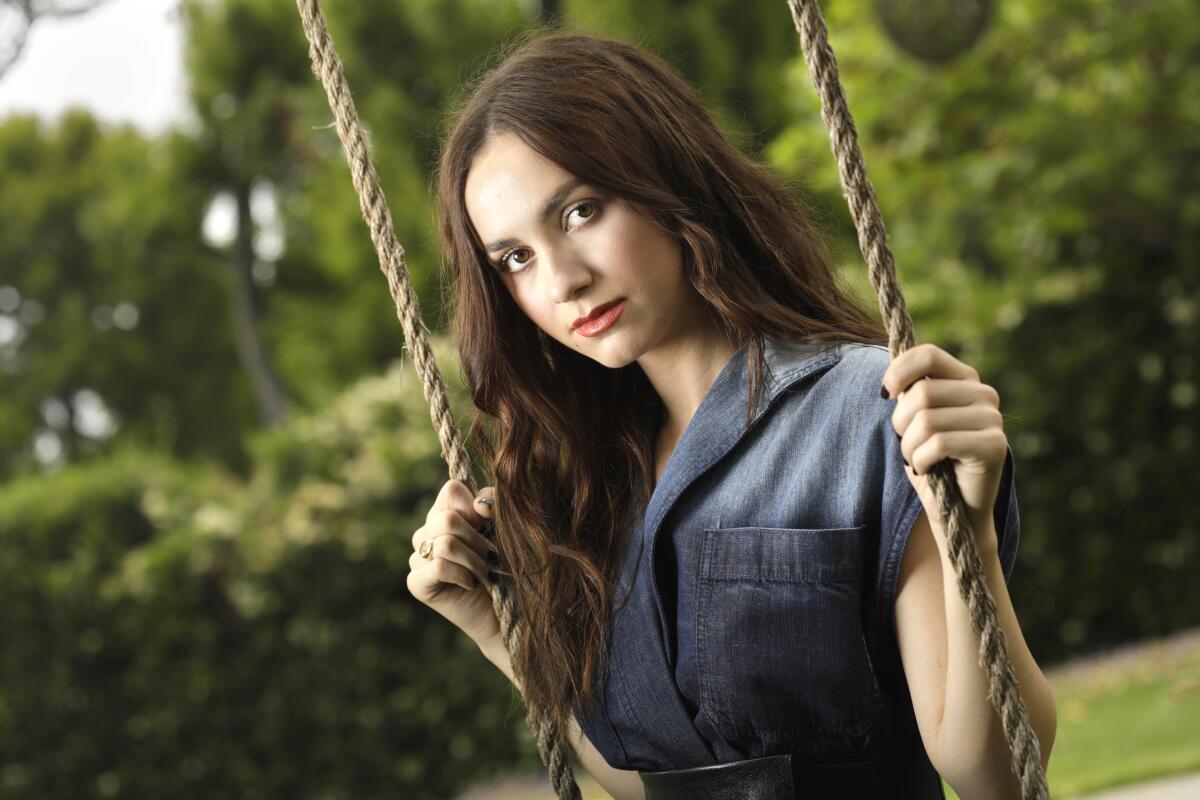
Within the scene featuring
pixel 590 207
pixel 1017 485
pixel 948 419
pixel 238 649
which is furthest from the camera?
pixel 1017 485

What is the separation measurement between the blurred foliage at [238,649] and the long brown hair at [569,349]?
413 centimetres

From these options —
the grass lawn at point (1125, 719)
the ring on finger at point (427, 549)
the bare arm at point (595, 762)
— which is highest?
the ring on finger at point (427, 549)

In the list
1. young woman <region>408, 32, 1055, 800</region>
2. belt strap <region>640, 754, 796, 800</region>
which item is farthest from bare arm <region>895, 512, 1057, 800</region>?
belt strap <region>640, 754, 796, 800</region>

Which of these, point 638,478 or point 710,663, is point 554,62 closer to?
point 638,478

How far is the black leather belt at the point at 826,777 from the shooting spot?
5.06 feet

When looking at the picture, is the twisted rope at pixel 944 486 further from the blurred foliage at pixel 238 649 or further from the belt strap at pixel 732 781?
the blurred foliage at pixel 238 649

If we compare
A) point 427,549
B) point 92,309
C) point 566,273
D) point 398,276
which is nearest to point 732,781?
point 427,549

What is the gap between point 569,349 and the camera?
1914 mm

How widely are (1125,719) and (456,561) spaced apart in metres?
4.69

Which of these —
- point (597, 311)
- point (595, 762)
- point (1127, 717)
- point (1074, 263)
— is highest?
point (597, 311)

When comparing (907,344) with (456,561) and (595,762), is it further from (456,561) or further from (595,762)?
(595,762)

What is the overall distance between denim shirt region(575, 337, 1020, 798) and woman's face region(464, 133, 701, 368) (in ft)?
0.46

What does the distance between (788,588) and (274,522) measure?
16.2 feet

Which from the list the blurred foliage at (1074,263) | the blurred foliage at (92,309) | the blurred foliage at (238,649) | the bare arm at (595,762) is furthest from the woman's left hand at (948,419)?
the blurred foliage at (92,309)
